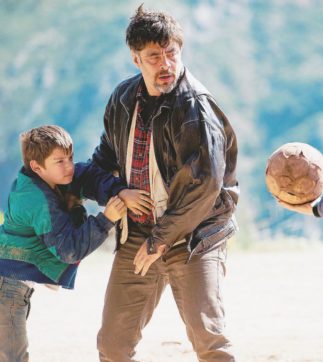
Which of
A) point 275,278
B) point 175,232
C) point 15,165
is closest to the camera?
point 175,232

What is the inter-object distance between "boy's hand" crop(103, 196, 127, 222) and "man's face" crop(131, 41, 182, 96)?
570 millimetres

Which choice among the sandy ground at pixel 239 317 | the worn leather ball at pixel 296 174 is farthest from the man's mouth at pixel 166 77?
the sandy ground at pixel 239 317

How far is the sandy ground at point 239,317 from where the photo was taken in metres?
6.08

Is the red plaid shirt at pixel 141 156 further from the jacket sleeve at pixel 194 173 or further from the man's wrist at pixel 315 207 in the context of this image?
the man's wrist at pixel 315 207

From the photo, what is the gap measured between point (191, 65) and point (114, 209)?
29.7 ft

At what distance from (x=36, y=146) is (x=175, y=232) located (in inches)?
31.7

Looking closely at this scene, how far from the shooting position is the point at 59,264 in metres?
4.20

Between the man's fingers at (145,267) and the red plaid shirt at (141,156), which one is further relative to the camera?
the red plaid shirt at (141,156)

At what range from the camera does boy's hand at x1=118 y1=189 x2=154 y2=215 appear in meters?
4.15

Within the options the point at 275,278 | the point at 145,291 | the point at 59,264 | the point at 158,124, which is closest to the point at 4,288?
the point at 59,264

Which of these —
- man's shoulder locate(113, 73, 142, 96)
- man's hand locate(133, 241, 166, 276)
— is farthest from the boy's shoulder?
man's shoulder locate(113, 73, 142, 96)

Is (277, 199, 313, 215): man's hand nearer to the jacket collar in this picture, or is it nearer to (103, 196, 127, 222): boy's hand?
the jacket collar

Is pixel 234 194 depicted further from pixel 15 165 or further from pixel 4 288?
pixel 15 165

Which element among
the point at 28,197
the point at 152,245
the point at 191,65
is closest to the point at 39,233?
the point at 28,197
